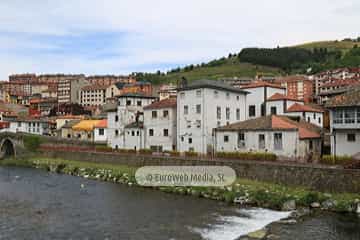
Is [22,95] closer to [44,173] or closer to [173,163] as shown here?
[44,173]

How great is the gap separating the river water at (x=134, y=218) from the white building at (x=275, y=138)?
38.6 ft

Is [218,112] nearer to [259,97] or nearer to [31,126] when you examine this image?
[259,97]

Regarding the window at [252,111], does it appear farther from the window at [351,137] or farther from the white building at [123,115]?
the window at [351,137]

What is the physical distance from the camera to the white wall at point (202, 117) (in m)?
47.0

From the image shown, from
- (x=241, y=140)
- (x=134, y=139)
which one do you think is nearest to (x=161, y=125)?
(x=134, y=139)

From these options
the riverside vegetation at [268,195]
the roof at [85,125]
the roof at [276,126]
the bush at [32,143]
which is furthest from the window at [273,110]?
the bush at [32,143]

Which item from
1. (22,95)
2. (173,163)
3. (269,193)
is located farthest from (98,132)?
(22,95)

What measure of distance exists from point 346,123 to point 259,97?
20200 millimetres

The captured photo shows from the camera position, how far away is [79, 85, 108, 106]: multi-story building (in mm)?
157875

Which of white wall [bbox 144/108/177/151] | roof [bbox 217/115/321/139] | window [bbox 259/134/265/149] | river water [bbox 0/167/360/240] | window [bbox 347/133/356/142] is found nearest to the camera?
river water [bbox 0/167/360/240]

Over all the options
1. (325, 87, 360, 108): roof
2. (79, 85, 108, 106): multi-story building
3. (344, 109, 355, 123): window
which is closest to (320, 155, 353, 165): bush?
(344, 109, 355, 123): window

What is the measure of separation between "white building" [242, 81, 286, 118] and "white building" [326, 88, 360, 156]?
1734 centimetres

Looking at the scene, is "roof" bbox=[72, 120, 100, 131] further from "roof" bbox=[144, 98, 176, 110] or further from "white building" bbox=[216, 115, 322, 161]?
"white building" bbox=[216, 115, 322, 161]

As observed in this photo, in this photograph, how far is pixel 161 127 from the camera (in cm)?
5266
